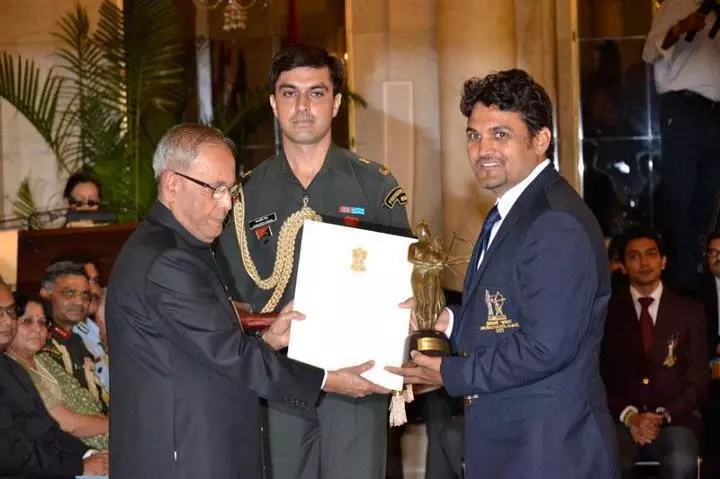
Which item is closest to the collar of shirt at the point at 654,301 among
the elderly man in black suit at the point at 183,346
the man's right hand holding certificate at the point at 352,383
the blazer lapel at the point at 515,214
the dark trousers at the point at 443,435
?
the dark trousers at the point at 443,435

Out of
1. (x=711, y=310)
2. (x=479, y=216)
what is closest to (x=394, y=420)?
(x=711, y=310)

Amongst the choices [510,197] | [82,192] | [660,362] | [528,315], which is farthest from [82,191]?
[528,315]

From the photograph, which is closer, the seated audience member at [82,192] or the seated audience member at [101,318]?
the seated audience member at [101,318]

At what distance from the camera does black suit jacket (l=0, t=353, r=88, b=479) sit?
571 centimetres

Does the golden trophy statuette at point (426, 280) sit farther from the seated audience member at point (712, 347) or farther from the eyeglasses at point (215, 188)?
the seated audience member at point (712, 347)

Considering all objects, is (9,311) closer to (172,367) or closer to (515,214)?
(172,367)

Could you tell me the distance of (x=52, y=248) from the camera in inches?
302

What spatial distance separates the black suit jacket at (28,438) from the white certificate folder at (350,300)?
5.22 ft

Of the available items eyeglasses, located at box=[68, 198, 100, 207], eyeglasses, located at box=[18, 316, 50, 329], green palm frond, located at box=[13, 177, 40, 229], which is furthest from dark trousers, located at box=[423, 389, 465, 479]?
green palm frond, located at box=[13, 177, 40, 229]

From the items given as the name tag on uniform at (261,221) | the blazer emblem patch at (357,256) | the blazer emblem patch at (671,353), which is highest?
the name tag on uniform at (261,221)

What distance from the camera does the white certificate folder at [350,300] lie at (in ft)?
15.5

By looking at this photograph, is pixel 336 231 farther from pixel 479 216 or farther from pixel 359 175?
pixel 479 216

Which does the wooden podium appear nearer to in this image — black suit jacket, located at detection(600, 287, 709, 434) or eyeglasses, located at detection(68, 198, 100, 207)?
eyeglasses, located at detection(68, 198, 100, 207)

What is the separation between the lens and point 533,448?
4090 mm
